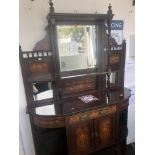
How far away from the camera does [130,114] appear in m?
2.26

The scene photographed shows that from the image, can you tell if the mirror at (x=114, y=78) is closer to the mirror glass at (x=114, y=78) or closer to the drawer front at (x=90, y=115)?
the mirror glass at (x=114, y=78)

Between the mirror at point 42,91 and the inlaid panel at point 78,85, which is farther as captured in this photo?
the inlaid panel at point 78,85

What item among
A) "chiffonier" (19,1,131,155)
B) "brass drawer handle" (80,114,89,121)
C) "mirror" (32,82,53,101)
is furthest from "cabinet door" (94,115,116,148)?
"mirror" (32,82,53,101)

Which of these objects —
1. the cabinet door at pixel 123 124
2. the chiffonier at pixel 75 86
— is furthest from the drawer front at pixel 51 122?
the cabinet door at pixel 123 124

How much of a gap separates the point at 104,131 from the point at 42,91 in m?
0.72

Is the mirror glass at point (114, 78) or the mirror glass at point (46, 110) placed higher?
the mirror glass at point (114, 78)

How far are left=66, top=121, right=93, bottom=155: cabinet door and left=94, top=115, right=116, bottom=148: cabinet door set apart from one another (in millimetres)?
66

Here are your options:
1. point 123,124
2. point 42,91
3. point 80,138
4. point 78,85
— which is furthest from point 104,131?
point 42,91

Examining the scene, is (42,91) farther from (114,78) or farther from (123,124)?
(123,124)

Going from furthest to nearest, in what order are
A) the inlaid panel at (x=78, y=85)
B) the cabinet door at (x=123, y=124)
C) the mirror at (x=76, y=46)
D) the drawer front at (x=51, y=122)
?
1. the cabinet door at (x=123, y=124)
2. the inlaid panel at (x=78, y=85)
3. the mirror at (x=76, y=46)
4. the drawer front at (x=51, y=122)

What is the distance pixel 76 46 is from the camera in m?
1.70

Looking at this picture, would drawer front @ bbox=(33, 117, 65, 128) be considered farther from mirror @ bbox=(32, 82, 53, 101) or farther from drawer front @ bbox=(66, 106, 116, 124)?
mirror @ bbox=(32, 82, 53, 101)

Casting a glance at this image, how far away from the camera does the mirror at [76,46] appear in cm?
163
